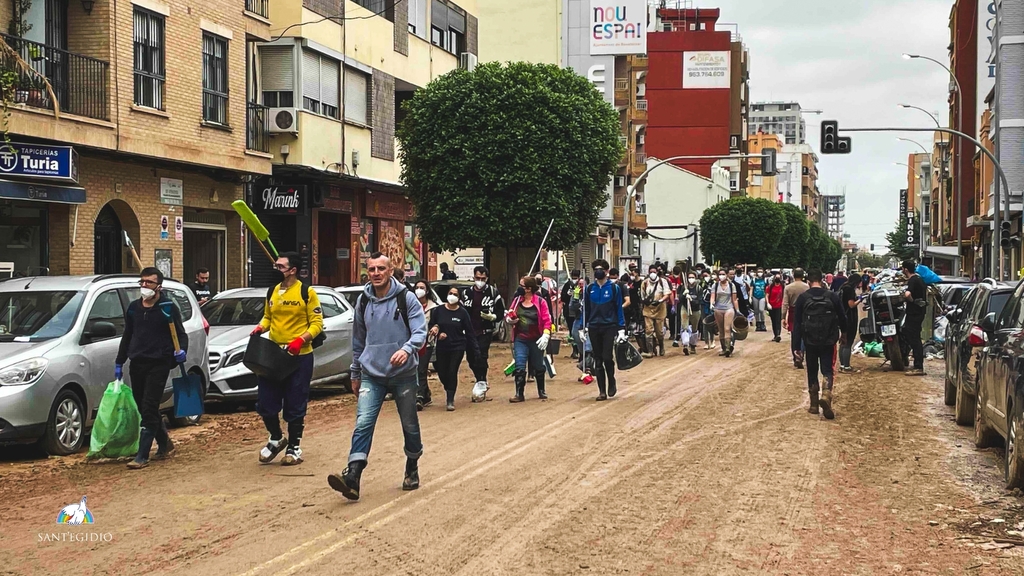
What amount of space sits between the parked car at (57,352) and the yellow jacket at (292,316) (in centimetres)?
172

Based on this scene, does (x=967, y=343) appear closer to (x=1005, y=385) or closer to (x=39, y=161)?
(x=1005, y=385)

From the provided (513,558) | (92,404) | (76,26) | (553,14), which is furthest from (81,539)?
(553,14)

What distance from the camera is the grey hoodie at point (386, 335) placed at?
860cm

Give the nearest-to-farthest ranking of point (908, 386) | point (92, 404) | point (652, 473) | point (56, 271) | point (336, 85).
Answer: point (652, 473) < point (92, 404) < point (908, 386) < point (56, 271) < point (336, 85)

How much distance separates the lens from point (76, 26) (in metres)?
19.7

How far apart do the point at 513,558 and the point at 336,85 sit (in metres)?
23.1

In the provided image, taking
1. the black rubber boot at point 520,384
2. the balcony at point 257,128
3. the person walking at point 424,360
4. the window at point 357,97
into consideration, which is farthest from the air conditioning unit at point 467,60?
the black rubber boot at point 520,384

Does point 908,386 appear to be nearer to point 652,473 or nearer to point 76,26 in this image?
point 652,473

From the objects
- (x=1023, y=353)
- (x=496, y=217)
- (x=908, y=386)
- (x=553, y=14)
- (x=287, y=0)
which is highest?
(x=553, y=14)

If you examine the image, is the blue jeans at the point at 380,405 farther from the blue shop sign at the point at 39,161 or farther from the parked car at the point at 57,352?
the blue shop sign at the point at 39,161

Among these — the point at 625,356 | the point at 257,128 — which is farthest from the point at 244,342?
the point at 257,128

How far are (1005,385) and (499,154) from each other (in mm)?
18289

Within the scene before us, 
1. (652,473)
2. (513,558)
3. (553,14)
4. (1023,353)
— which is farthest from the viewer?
A: (553,14)

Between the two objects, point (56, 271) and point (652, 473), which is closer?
point (652, 473)
